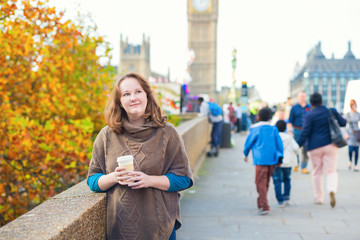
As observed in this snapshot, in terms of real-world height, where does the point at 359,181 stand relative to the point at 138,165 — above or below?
below

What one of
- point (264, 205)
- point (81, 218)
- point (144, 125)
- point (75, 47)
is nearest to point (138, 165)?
point (144, 125)

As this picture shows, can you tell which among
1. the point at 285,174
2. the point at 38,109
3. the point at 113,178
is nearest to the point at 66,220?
the point at 113,178

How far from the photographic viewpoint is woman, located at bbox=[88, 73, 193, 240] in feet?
8.40

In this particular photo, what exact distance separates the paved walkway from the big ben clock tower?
97570 mm

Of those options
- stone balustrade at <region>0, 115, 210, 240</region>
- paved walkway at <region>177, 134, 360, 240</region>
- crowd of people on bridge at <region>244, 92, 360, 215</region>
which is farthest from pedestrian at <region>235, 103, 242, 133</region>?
stone balustrade at <region>0, 115, 210, 240</region>

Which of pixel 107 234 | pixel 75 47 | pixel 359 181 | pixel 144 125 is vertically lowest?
pixel 359 181

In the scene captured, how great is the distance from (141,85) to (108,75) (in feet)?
25.2

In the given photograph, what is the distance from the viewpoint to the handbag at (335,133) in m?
6.86

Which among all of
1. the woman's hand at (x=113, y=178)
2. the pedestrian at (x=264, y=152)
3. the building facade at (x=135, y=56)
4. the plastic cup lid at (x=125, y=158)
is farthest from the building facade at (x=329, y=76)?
the plastic cup lid at (x=125, y=158)

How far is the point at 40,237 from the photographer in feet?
6.75

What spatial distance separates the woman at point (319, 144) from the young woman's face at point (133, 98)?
4.69 metres

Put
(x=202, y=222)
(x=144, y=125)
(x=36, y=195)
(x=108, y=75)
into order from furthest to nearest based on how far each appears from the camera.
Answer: (x=108, y=75) → (x=36, y=195) → (x=202, y=222) → (x=144, y=125)

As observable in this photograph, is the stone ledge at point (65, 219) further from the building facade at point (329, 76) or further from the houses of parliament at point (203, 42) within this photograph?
the building facade at point (329, 76)

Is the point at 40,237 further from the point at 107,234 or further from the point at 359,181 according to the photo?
the point at 359,181
